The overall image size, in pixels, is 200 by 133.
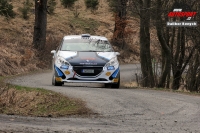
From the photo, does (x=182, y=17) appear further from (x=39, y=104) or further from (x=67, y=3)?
(x=67, y=3)

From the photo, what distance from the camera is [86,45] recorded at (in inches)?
661

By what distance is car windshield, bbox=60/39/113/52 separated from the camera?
16.5 meters

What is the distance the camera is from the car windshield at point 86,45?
16547 mm

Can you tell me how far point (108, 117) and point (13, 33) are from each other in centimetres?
2319

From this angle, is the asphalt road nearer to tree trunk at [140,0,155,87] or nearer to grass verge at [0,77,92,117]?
grass verge at [0,77,92,117]

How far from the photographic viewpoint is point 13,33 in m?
31.9

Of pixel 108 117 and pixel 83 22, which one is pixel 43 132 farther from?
pixel 83 22

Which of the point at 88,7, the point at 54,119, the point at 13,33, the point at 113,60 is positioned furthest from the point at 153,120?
the point at 88,7

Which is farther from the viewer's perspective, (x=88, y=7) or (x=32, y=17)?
(x=88, y=7)

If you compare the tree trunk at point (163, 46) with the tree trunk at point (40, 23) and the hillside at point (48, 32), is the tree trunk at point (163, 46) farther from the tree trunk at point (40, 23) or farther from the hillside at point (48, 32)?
the tree trunk at point (40, 23)

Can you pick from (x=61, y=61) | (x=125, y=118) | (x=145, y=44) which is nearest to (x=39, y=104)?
(x=125, y=118)

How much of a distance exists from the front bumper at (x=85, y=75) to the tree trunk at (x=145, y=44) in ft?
18.6

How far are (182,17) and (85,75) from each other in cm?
781

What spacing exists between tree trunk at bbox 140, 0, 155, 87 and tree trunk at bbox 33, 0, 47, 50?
27.6 ft
